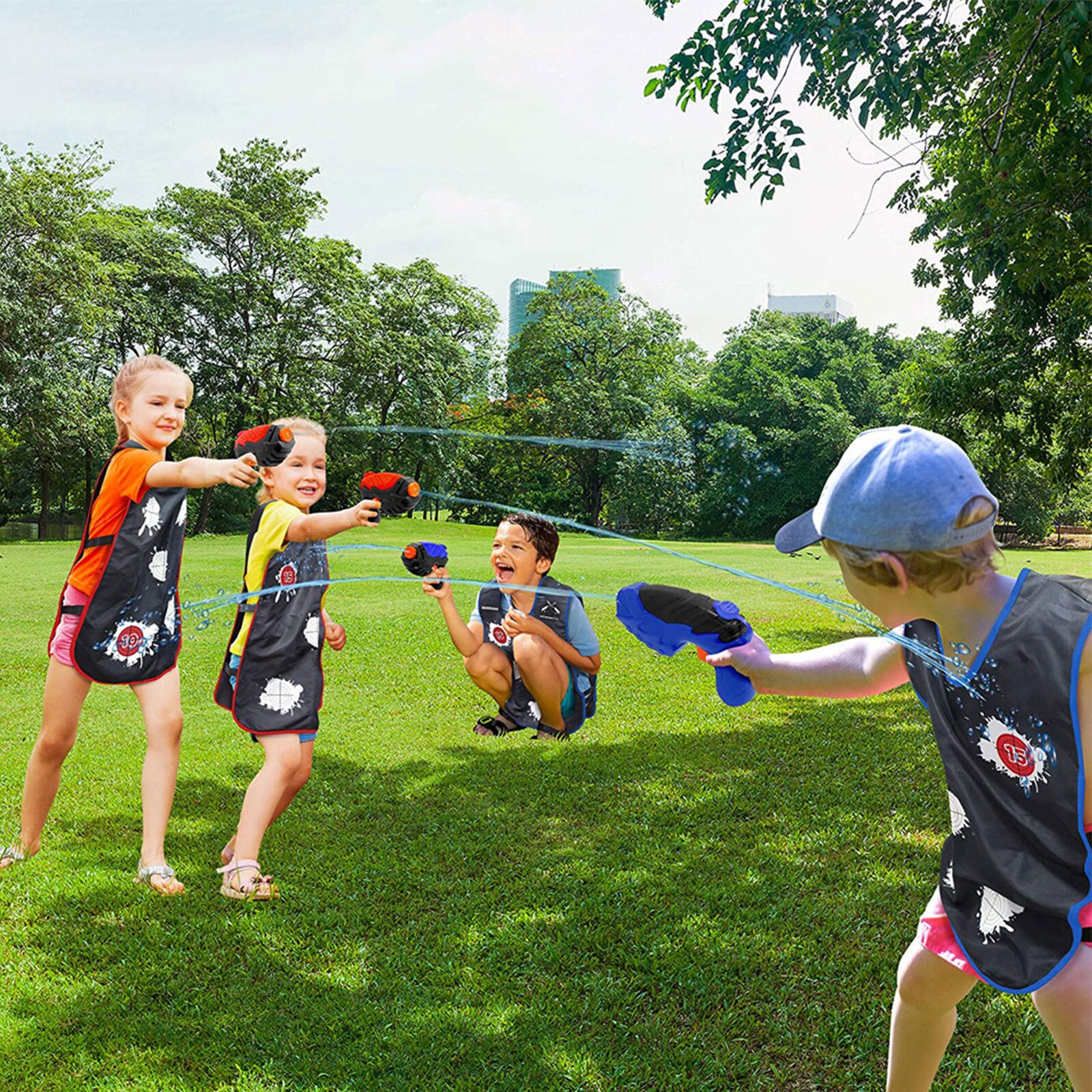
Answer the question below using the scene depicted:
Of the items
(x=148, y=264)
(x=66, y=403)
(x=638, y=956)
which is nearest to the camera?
(x=638, y=956)

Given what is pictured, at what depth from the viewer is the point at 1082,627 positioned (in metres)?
2.14

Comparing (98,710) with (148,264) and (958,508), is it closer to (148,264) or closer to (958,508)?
(958,508)

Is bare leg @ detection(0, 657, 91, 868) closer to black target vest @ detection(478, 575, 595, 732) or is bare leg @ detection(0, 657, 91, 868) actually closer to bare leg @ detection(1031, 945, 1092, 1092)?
black target vest @ detection(478, 575, 595, 732)

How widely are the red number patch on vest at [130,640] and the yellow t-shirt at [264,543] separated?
0.73 m

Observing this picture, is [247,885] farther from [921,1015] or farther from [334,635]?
[921,1015]

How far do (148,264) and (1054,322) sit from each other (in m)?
32.6

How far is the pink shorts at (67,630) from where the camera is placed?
4258mm

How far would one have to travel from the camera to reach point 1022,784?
2291mm

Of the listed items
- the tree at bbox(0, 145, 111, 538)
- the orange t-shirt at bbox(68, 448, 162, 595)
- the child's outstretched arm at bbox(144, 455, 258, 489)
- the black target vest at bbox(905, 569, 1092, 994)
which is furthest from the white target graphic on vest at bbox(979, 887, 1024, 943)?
the tree at bbox(0, 145, 111, 538)

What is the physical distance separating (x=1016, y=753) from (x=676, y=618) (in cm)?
92

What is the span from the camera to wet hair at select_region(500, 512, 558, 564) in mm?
3262

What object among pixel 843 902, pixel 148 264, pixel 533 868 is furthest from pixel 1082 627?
pixel 148 264

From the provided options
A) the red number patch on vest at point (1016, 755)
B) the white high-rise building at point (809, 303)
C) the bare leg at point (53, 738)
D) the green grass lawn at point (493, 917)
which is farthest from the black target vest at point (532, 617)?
the white high-rise building at point (809, 303)

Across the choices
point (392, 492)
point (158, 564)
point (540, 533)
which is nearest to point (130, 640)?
point (158, 564)
